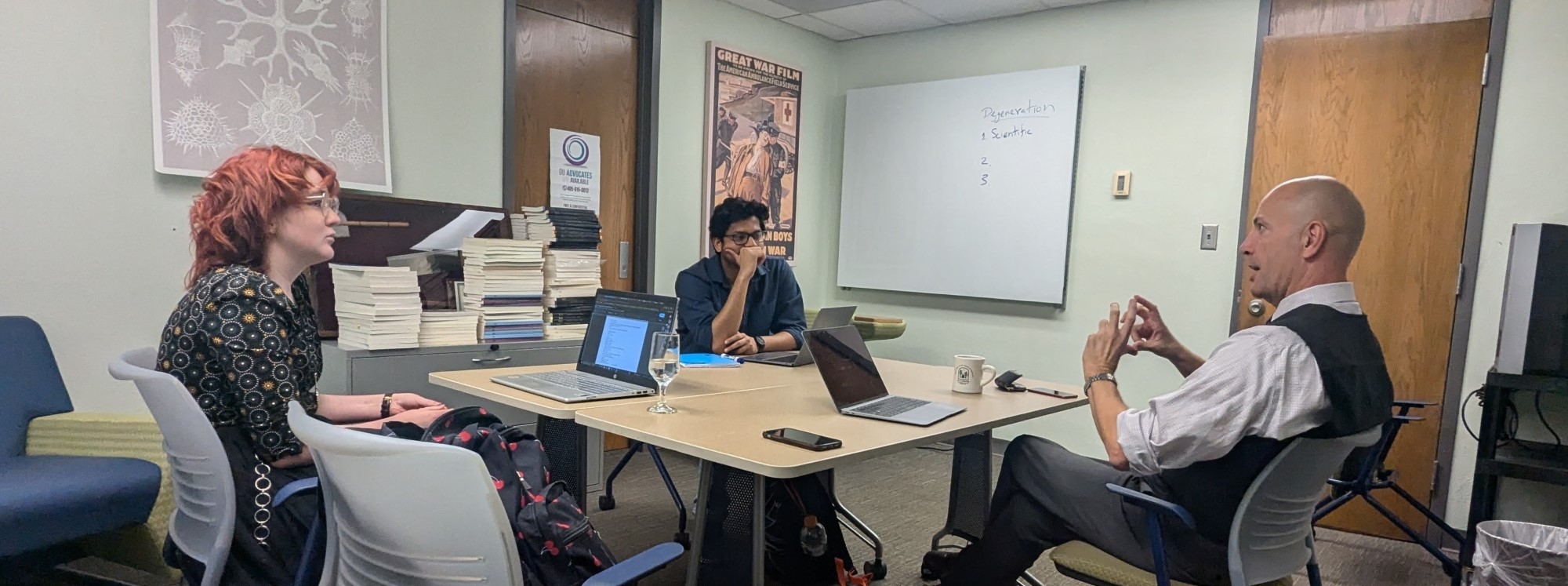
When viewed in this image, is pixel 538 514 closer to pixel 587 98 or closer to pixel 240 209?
pixel 240 209

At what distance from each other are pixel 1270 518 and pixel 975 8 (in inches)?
127

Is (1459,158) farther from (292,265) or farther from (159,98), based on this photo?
(159,98)

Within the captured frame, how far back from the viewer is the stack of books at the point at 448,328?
9.36 ft

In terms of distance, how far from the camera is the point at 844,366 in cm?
202

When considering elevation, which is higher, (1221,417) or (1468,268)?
(1468,268)

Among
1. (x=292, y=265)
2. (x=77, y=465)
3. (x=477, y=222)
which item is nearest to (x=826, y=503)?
(x=292, y=265)

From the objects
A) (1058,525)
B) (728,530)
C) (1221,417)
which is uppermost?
(1221,417)

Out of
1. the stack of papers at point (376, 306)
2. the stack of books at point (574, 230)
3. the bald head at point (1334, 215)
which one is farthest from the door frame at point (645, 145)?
the bald head at point (1334, 215)

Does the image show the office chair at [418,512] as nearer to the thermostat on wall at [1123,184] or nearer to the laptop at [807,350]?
the laptop at [807,350]

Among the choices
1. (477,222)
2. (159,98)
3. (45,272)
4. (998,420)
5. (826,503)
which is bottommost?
(826,503)

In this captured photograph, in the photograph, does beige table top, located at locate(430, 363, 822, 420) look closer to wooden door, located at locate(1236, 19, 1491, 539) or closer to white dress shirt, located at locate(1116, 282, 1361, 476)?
white dress shirt, located at locate(1116, 282, 1361, 476)

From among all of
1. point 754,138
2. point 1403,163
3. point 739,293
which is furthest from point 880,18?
point 1403,163

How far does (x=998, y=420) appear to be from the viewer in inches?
74.8

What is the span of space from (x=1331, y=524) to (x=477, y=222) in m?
3.74
